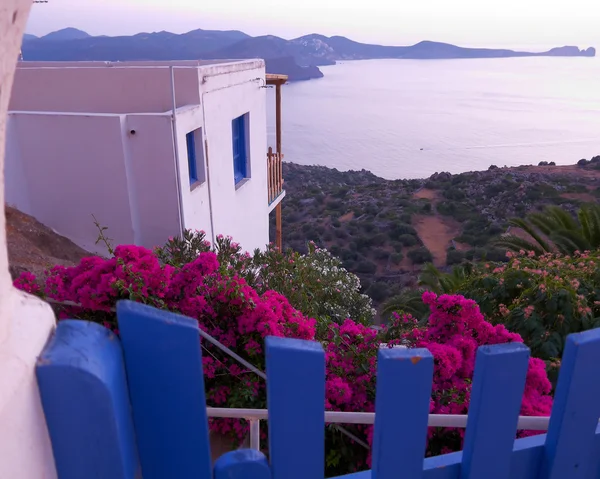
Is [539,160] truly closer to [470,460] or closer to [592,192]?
[592,192]

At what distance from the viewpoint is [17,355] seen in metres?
1.04

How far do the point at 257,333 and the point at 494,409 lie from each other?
1588 mm

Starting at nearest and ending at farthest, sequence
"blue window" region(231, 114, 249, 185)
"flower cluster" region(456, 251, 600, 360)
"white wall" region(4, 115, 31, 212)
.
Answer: "flower cluster" region(456, 251, 600, 360)
"white wall" region(4, 115, 31, 212)
"blue window" region(231, 114, 249, 185)

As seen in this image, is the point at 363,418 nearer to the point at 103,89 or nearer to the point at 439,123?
the point at 103,89

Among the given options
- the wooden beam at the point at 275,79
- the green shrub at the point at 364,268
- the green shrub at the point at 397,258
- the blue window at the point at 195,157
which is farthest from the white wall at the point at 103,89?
the green shrub at the point at 397,258

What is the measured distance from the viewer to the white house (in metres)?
6.41

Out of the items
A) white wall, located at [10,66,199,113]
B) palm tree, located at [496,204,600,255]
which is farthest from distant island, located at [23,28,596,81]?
palm tree, located at [496,204,600,255]

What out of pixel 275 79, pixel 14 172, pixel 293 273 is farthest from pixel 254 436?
pixel 275 79

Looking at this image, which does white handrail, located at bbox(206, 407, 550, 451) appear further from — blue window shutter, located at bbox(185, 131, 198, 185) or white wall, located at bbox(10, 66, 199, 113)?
white wall, located at bbox(10, 66, 199, 113)

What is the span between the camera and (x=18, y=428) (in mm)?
1021

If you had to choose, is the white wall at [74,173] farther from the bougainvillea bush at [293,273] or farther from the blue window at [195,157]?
the bougainvillea bush at [293,273]

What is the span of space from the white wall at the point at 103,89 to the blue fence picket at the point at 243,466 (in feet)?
21.9

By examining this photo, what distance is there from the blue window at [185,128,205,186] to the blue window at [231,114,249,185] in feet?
5.88

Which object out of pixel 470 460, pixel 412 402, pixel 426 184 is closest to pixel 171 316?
pixel 412 402
